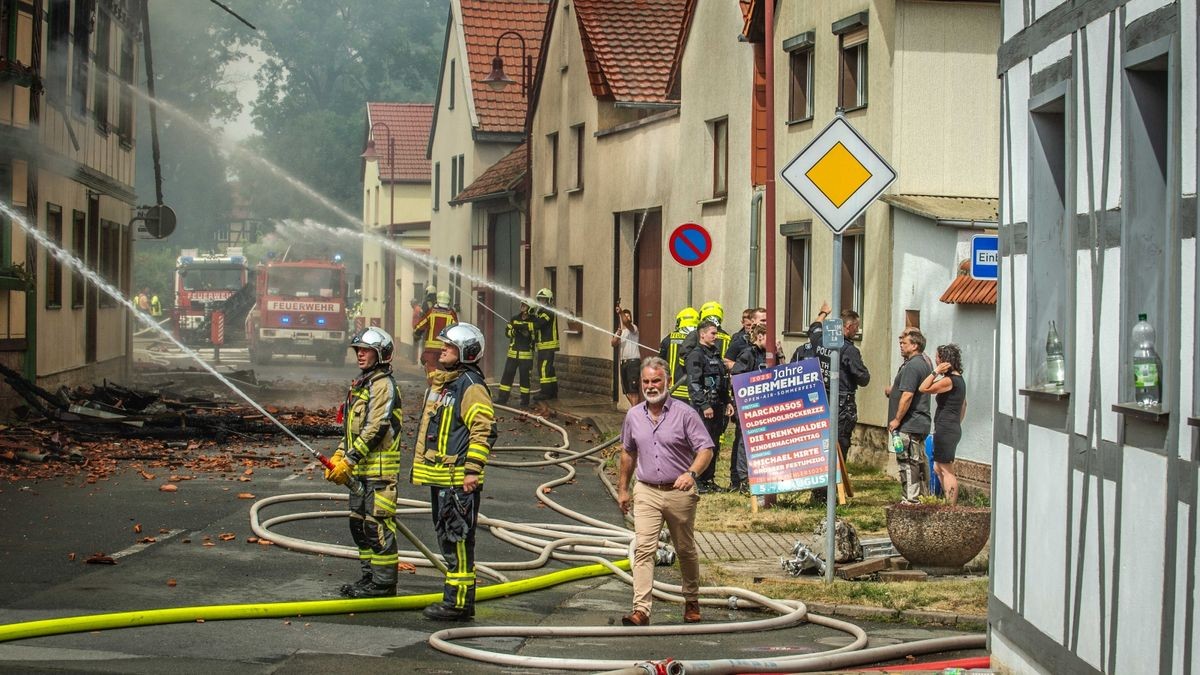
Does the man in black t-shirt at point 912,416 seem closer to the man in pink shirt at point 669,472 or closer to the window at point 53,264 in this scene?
the man in pink shirt at point 669,472

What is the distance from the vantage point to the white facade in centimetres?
572

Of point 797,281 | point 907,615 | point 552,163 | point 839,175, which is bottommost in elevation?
point 907,615

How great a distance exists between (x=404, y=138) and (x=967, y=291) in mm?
53193

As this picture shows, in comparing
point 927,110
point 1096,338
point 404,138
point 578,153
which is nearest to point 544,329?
point 578,153

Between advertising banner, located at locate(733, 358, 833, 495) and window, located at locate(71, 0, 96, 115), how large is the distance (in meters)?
14.8

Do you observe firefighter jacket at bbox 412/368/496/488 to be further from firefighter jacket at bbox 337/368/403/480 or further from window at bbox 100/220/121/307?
window at bbox 100/220/121/307

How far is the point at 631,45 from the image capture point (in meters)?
33.0

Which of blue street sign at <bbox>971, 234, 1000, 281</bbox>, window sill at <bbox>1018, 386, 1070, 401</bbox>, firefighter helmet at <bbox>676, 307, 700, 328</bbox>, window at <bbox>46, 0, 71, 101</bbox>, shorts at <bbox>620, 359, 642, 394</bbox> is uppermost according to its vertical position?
window at <bbox>46, 0, 71, 101</bbox>

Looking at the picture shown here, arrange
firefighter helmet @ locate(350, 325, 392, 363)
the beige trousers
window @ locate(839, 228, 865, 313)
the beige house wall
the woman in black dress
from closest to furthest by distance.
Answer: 1. the beige trousers
2. firefighter helmet @ locate(350, 325, 392, 363)
3. the woman in black dress
4. the beige house wall
5. window @ locate(839, 228, 865, 313)

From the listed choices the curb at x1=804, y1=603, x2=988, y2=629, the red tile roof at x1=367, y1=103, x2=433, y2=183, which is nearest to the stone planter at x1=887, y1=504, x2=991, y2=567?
the curb at x1=804, y1=603, x2=988, y2=629

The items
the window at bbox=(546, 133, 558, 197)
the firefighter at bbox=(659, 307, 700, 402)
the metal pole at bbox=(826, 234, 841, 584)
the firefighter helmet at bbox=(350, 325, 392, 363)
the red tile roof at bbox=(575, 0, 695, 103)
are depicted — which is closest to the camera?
the firefighter helmet at bbox=(350, 325, 392, 363)

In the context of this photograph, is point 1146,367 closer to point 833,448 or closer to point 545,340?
point 833,448

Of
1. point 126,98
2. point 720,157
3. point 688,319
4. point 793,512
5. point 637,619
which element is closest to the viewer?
point 637,619

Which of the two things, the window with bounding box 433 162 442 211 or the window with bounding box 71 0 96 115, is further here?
the window with bounding box 433 162 442 211
